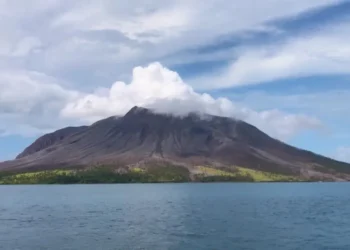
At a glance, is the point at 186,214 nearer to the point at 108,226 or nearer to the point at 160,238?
the point at 108,226

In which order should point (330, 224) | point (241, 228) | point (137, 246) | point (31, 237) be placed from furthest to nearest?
1. point (330, 224)
2. point (241, 228)
3. point (31, 237)
4. point (137, 246)

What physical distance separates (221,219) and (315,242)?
25932mm

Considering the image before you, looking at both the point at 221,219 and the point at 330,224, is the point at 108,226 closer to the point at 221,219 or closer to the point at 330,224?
the point at 221,219

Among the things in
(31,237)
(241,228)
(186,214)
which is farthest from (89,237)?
(186,214)

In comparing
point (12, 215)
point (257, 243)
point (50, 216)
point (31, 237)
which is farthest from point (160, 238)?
point (12, 215)

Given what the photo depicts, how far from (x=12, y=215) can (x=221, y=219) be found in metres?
39.9

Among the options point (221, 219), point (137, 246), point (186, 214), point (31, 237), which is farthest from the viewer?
point (186, 214)

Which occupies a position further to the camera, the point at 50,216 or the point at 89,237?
the point at 50,216

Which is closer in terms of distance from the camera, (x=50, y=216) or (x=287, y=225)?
(x=287, y=225)

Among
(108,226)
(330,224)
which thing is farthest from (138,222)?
(330,224)

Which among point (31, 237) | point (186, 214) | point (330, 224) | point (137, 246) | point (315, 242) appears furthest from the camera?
point (186, 214)

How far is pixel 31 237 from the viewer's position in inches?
2451

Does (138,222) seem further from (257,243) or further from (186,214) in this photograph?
(257,243)

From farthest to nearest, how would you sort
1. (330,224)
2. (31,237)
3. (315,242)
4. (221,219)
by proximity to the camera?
1. (221,219)
2. (330,224)
3. (31,237)
4. (315,242)
